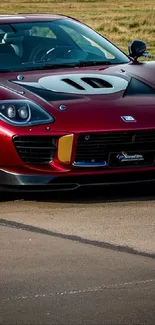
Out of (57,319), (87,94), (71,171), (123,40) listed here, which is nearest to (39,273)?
(57,319)

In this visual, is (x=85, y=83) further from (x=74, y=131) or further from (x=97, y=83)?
(x=74, y=131)

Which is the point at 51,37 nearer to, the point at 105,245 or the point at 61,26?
the point at 61,26

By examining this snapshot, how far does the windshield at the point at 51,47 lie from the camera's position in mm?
8414

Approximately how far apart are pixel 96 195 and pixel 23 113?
873mm

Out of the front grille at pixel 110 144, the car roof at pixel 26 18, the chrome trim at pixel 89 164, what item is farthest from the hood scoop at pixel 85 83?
the car roof at pixel 26 18

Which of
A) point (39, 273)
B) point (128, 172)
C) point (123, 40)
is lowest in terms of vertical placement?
point (123, 40)

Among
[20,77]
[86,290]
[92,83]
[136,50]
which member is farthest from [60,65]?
[86,290]

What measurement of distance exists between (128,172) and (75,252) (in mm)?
1663

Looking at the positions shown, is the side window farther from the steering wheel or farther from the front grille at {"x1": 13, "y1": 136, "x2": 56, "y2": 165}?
the front grille at {"x1": 13, "y1": 136, "x2": 56, "y2": 165}

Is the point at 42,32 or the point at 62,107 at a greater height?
the point at 62,107

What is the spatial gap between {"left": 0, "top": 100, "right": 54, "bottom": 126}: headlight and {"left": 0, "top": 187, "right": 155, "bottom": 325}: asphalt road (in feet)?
1.93

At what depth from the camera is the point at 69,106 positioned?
288 inches

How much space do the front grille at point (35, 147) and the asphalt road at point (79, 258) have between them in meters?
0.35

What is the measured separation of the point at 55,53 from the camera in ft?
28.4
